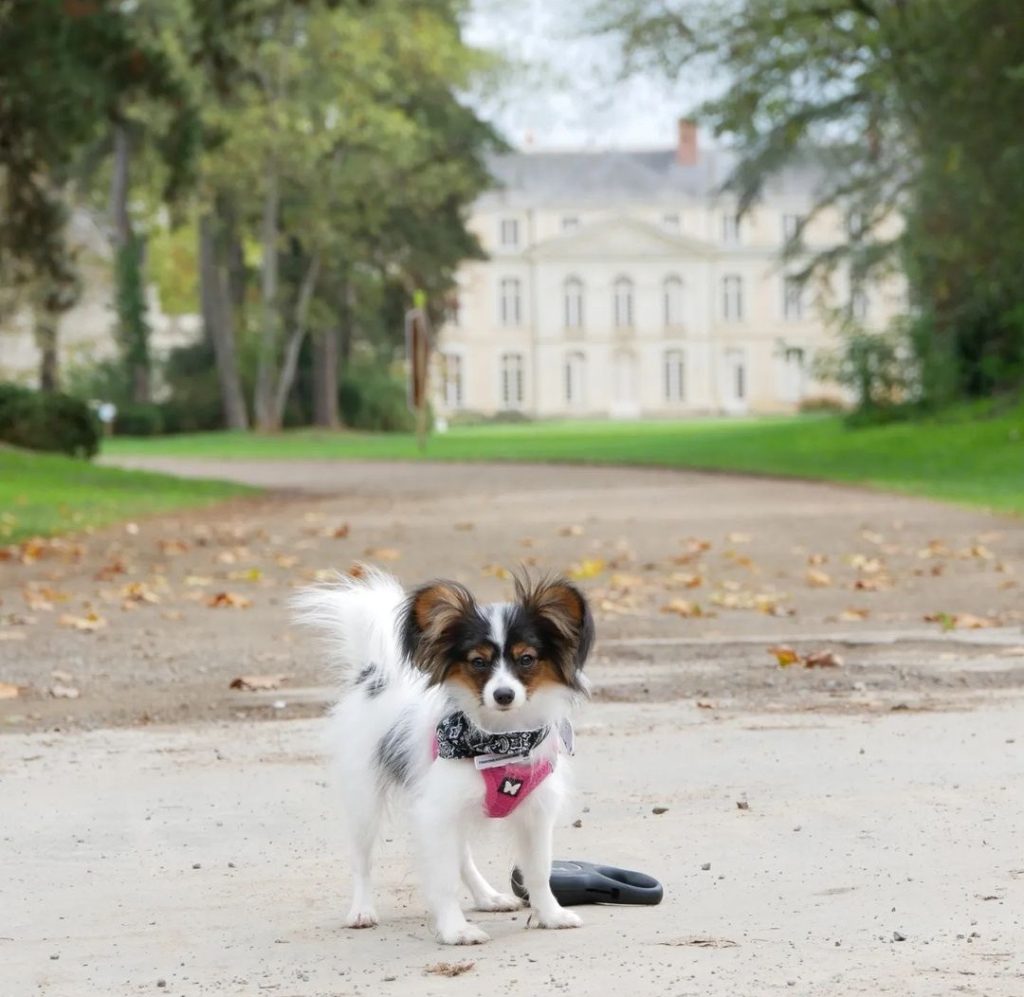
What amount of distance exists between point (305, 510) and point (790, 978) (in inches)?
897

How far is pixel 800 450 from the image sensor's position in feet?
147

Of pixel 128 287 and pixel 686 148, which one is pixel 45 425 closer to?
pixel 128 287

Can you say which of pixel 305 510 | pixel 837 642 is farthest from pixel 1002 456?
pixel 837 642

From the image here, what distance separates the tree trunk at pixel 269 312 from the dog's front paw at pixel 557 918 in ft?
193

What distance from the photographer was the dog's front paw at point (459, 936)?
5.77m

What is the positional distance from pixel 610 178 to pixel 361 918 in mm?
123169

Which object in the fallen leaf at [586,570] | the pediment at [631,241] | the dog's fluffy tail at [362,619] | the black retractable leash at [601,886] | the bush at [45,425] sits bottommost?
the black retractable leash at [601,886]

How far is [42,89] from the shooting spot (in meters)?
29.8

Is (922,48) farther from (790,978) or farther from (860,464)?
(790,978)

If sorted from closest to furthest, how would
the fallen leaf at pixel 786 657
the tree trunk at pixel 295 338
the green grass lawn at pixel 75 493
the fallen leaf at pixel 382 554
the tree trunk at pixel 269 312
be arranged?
the fallen leaf at pixel 786 657 → the fallen leaf at pixel 382 554 → the green grass lawn at pixel 75 493 → the tree trunk at pixel 269 312 → the tree trunk at pixel 295 338

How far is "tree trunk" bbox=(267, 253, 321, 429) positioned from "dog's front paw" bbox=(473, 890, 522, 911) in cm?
6206

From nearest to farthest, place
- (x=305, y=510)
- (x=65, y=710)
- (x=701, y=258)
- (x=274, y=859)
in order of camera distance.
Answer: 1. (x=274, y=859)
2. (x=65, y=710)
3. (x=305, y=510)
4. (x=701, y=258)

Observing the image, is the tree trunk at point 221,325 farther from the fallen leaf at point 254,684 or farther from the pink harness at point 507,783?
the pink harness at point 507,783

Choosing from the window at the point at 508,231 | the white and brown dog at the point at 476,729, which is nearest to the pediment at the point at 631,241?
the window at the point at 508,231
